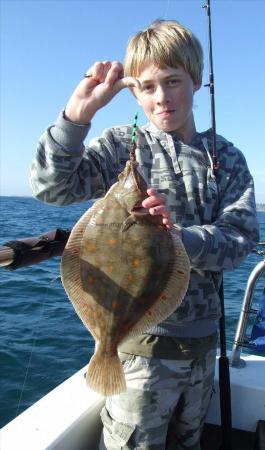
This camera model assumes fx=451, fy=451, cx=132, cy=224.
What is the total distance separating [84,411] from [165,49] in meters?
2.30

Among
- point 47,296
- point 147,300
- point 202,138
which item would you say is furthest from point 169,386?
point 47,296

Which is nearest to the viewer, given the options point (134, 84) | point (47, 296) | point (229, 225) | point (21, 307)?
point (134, 84)

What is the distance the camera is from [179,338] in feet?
8.39

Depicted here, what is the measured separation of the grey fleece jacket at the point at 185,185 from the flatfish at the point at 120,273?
0.23 m

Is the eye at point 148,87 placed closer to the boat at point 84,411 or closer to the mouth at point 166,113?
the mouth at point 166,113

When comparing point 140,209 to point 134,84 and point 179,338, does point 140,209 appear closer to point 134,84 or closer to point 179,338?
point 134,84

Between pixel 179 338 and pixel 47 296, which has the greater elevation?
pixel 179 338

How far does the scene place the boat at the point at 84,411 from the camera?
7.16ft

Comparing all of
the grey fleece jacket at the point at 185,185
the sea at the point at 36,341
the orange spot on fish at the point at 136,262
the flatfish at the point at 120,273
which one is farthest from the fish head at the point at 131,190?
the sea at the point at 36,341

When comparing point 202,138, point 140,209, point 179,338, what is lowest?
point 179,338

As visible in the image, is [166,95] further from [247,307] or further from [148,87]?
[247,307]

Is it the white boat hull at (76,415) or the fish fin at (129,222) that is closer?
the fish fin at (129,222)

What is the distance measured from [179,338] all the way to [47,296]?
6.64m

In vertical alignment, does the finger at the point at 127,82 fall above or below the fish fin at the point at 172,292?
above
